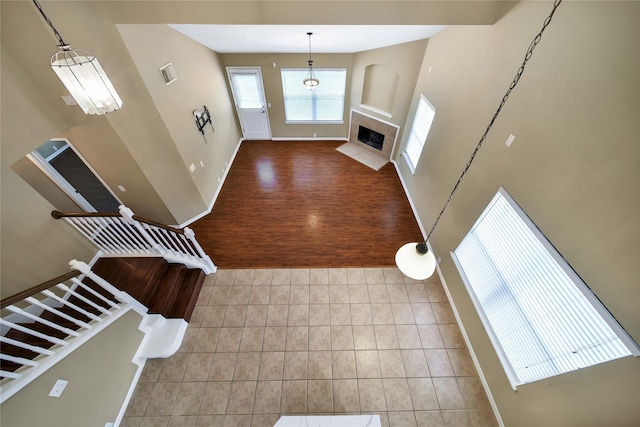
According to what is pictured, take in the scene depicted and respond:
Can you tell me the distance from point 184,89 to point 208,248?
2.97 metres

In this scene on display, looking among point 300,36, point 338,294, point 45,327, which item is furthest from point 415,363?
point 300,36

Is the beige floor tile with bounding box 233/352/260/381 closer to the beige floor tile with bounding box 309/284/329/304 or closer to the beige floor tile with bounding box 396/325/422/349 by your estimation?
the beige floor tile with bounding box 309/284/329/304

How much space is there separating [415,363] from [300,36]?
5679mm

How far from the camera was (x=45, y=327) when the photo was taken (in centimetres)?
286

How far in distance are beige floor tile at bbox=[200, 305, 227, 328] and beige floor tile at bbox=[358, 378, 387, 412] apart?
220 cm

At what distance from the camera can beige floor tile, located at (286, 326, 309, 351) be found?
3.44m

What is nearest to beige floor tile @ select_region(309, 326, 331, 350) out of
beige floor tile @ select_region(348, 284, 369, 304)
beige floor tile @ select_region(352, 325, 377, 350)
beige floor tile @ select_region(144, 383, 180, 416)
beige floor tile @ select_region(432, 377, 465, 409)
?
beige floor tile @ select_region(352, 325, 377, 350)

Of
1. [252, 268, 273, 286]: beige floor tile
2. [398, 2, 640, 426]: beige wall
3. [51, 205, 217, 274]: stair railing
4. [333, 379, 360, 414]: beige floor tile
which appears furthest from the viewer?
[252, 268, 273, 286]: beige floor tile

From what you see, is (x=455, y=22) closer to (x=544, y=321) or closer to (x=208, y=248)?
(x=544, y=321)

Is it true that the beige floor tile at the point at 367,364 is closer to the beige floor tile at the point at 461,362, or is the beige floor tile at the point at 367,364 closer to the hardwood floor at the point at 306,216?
the beige floor tile at the point at 461,362

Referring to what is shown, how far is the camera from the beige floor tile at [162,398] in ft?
9.70

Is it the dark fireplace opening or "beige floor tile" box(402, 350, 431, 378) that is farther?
the dark fireplace opening

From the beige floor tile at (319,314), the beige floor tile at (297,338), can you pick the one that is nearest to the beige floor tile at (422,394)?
the beige floor tile at (319,314)

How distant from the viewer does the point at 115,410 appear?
113 inches
